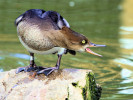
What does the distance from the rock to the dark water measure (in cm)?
125

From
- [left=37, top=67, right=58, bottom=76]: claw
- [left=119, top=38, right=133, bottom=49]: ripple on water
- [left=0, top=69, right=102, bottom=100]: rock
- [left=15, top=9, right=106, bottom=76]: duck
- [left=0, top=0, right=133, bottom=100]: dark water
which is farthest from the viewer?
[left=119, top=38, right=133, bottom=49]: ripple on water

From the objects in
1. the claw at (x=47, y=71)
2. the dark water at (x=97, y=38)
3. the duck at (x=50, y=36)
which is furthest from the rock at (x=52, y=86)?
the dark water at (x=97, y=38)

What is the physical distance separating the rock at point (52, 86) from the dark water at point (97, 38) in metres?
1.25

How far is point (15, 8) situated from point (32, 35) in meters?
9.03

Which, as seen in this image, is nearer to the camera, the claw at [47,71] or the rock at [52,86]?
the rock at [52,86]

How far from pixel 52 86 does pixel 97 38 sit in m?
5.41

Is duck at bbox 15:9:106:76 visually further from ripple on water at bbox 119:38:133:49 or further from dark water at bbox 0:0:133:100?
ripple on water at bbox 119:38:133:49

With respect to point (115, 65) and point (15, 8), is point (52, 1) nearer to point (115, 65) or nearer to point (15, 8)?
point (15, 8)

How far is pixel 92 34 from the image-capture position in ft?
33.7

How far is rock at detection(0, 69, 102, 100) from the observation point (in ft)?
14.9

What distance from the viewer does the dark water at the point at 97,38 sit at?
713 cm

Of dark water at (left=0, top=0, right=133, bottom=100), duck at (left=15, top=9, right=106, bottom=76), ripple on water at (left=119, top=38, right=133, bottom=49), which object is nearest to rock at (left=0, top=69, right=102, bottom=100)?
duck at (left=15, top=9, right=106, bottom=76)

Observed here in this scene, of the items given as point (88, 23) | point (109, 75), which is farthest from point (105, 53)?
point (88, 23)

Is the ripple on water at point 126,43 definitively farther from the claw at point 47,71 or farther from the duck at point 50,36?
the duck at point 50,36
